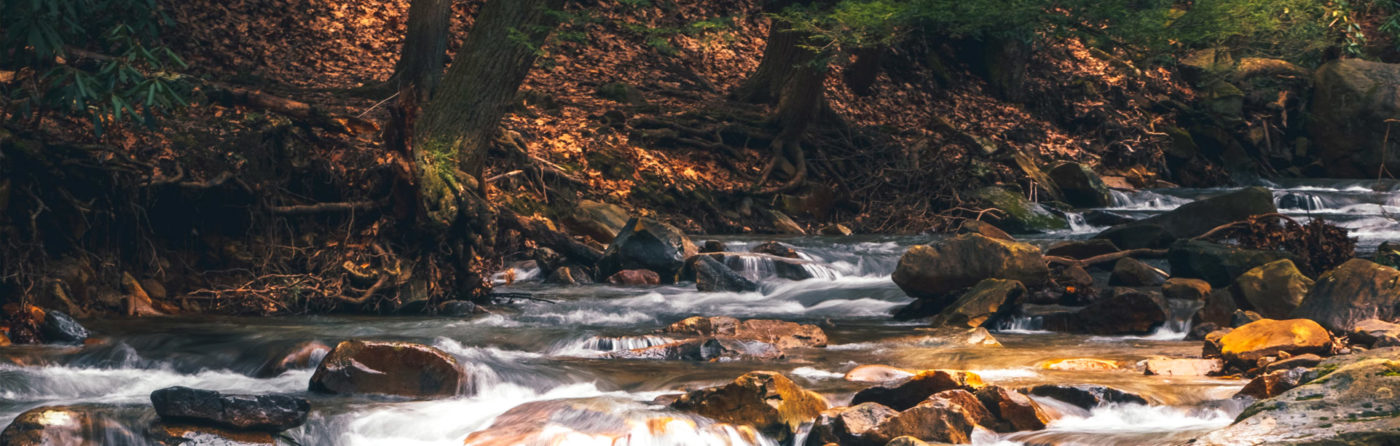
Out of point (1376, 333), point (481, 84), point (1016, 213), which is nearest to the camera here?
point (1376, 333)

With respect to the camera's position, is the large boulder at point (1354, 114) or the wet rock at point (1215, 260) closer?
the wet rock at point (1215, 260)

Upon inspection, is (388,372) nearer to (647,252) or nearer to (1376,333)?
(647,252)

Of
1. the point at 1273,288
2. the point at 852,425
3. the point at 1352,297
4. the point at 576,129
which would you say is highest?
the point at 576,129

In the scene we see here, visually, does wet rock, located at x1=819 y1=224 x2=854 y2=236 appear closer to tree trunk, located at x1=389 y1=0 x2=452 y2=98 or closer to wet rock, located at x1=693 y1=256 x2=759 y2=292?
wet rock, located at x1=693 y1=256 x2=759 y2=292

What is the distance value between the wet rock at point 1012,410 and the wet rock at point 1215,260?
14.7 feet

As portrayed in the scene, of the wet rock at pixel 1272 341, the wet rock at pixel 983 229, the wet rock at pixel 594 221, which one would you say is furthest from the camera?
the wet rock at pixel 983 229

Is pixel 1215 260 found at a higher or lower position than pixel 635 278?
higher

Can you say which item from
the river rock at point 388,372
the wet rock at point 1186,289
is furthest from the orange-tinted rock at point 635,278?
the river rock at point 388,372

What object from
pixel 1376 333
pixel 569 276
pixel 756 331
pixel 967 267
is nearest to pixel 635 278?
pixel 569 276

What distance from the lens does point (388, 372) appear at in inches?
249

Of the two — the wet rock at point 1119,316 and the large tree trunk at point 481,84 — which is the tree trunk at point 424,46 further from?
the wet rock at point 1119,316

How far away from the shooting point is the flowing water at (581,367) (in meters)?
5.62

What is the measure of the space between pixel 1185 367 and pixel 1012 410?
1.77 metres

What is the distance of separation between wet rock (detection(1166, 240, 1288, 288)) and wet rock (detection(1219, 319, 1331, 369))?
96.3 inches
